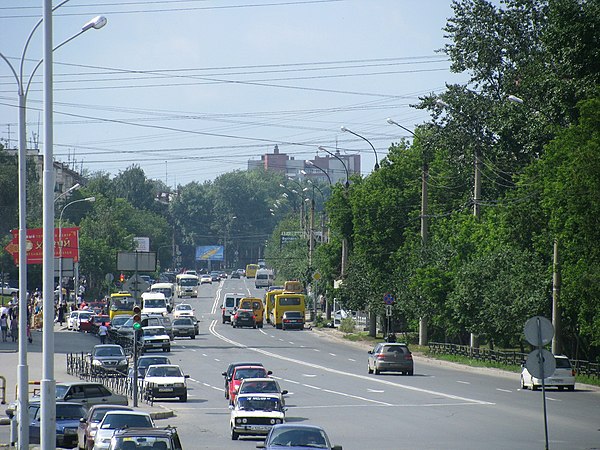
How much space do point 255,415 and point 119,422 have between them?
5.44 metres

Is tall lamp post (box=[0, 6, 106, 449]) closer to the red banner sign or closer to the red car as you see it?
the red car

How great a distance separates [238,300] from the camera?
100 metres

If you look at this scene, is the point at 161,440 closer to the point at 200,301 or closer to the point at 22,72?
the point at 22,72

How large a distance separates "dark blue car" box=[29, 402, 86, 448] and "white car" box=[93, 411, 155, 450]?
10.3 ft

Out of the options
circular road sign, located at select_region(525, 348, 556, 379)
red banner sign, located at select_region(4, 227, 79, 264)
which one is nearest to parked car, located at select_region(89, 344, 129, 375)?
red banner sign, located at select_region(4, 227, 79, 264)

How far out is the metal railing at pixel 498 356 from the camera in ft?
156

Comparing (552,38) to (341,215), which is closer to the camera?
(552,38)

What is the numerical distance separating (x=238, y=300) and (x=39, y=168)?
140ft

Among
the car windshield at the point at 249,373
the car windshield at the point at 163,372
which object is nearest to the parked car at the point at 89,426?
the car windshield at the point at 249,373

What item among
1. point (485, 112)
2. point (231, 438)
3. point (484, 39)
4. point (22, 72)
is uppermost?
point (484, 39)

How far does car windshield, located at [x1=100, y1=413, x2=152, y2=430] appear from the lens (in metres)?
24.3

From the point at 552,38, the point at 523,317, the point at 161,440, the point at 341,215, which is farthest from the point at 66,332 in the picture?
the point at 161,440

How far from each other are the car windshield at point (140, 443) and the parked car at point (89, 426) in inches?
151

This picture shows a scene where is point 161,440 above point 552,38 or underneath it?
underneath
